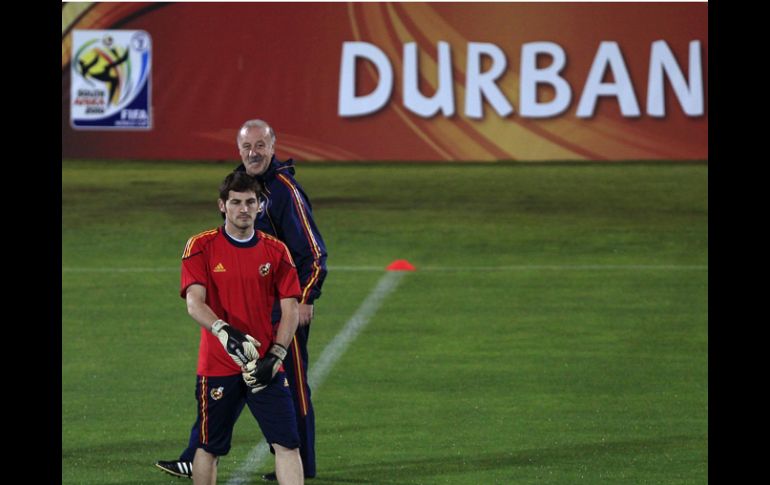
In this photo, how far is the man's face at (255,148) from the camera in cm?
819

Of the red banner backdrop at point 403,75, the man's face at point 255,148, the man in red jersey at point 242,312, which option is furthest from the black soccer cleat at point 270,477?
the red banner backdrop at point 403,75

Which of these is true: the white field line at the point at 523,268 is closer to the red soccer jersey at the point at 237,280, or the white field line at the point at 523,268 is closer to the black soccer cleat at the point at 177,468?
the black soccer cleat at the point at 177,468

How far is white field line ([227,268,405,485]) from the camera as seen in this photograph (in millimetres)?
9000

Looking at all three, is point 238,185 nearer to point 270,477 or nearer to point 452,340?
point 270,477

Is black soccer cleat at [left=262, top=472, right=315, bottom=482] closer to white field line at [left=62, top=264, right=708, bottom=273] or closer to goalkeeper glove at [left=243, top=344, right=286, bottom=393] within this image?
goalkeeper glove at [left=243, top=344, right=286, bottom=393]

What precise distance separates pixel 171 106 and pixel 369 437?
2299 cm

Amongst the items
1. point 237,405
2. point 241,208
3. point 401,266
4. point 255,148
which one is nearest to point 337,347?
point 401,266

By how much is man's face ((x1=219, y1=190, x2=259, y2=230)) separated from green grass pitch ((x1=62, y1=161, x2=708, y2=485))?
2.04 m

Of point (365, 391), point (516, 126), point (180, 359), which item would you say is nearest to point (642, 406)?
point (365, 391)

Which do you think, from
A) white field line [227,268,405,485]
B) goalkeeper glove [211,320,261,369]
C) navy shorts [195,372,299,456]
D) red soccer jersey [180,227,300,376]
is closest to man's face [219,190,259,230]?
red soccer jersey [180,227,300,376]

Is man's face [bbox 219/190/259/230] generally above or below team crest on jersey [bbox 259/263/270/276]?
above

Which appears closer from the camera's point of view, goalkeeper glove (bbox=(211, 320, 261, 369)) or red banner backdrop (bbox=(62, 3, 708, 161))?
goalkeeper glove (bbox=(211, 320, 261, 369))

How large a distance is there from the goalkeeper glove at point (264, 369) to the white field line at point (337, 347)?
1.52 metres

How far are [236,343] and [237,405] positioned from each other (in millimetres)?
480
